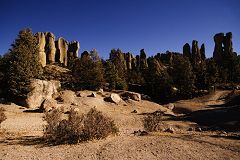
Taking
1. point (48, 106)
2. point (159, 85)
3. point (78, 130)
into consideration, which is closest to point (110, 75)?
point (159, 85)

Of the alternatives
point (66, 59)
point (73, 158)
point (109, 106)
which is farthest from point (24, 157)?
point (66, 59)

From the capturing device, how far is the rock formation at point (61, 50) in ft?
395

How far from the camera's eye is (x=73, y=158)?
1515 centimetres

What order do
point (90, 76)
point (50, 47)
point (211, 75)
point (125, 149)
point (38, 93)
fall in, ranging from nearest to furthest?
point (125, 149)
point (38, 93)
point (90, 76)
point (211, 75)
point (50, 47)

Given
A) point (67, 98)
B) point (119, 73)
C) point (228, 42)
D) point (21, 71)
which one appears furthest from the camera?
point (228, 42)

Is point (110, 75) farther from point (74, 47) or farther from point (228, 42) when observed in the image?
point (228, 42)

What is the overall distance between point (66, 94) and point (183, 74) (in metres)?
38.6

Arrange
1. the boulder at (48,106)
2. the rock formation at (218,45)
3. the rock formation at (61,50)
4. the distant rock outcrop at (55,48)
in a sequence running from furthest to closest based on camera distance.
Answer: the rock formation at (218,45) < the rock formation at (61,50) < the distant rock outcrop at (55,48) < the boulder at (48,106)

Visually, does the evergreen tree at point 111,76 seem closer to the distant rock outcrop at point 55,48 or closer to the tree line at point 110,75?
the tree line at point 110,75

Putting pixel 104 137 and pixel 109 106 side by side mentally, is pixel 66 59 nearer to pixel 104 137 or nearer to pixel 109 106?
pixel 109 106

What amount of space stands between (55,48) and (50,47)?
479 centimetres

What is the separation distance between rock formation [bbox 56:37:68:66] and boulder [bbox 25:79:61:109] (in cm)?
7338

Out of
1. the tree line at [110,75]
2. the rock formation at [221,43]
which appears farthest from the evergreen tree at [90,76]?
the rock formation at [221,43]

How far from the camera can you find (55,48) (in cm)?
11900
